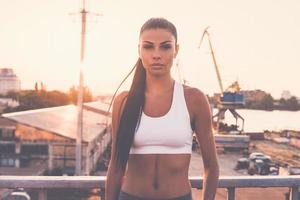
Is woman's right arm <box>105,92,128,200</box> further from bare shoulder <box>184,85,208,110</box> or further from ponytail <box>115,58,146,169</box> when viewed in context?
bare shoulder <box>184,85,208,110</box>

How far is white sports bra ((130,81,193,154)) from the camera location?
95.0 inches

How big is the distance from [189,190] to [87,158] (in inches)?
965

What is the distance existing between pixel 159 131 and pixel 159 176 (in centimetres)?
28

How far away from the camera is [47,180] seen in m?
2.91

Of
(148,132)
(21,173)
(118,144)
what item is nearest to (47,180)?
(118,144)

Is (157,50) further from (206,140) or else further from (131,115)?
(206,140)

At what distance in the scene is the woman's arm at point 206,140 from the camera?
2506mm

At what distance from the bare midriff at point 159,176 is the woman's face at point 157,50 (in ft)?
1.76

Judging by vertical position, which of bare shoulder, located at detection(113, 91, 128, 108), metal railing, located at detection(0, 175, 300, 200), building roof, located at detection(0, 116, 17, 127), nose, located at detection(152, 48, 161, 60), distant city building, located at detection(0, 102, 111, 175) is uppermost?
nose, located at detection(152, 48, 161, 60)

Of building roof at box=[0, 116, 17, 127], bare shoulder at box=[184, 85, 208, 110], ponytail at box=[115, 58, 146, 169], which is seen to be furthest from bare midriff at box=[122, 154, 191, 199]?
building roof at box=[0, 116, 17, 127]

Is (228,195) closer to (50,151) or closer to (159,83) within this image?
(159,83)

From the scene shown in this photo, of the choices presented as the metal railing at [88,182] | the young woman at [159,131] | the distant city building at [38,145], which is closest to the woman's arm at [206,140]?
the young woman at [159,131]

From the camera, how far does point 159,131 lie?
241cm

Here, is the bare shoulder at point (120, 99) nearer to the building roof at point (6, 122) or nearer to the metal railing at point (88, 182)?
the metal railing at point (88, 182)
